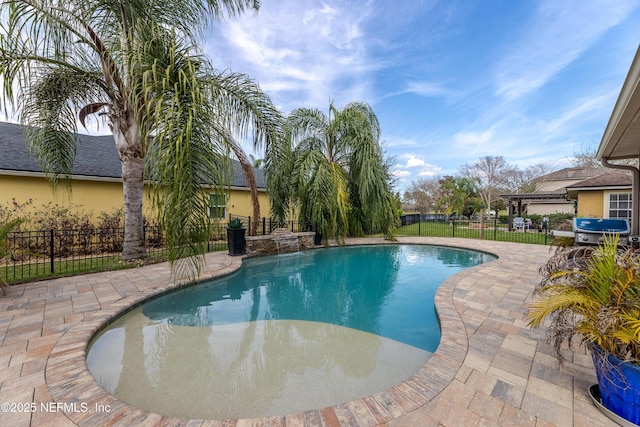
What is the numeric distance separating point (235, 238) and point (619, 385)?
8.23 m

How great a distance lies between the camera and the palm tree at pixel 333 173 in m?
9.75

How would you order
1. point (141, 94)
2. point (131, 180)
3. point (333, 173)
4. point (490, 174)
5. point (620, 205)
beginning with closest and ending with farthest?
point (141, 94)
point (131, 180)
point (333, 173)
point (620, 205)
point (490, 174)

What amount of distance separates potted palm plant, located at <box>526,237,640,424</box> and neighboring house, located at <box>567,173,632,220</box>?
14.5 metres

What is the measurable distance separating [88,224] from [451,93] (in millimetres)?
17159

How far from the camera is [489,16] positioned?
899 cm

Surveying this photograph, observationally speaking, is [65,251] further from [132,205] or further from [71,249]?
[132,205]

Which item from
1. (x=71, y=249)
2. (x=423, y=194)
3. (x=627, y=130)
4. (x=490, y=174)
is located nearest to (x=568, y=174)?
(x=490, y=174)

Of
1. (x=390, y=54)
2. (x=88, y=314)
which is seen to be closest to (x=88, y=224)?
(x=88, y=314)

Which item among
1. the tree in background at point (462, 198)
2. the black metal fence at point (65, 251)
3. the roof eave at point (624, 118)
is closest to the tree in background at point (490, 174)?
the tree in background at point (462, 198)

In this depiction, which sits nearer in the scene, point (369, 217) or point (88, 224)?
point (88, 224)

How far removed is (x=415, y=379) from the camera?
2.32 metres

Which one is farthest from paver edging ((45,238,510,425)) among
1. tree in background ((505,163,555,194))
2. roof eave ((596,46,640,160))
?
tree in background ((505,163,555,194))

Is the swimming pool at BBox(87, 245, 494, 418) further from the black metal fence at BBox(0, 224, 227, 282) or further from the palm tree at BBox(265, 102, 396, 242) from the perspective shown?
the palm tree at BBox(265, 102, 396, 242)

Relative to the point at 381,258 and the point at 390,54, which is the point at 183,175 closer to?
the point at 381,258
